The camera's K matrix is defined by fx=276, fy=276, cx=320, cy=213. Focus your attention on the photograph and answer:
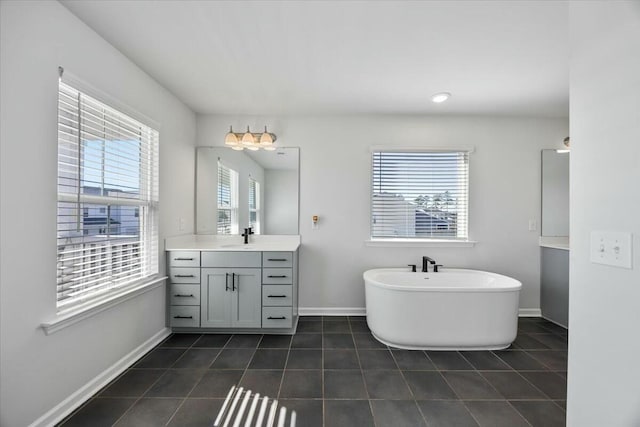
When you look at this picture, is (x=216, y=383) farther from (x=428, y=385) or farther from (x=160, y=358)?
(x=428, y=385)

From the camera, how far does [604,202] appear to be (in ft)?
3.19

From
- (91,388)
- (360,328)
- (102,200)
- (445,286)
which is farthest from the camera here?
(445,286)

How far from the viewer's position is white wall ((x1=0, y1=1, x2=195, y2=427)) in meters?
1.38

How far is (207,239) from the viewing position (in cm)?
339

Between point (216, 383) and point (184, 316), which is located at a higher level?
point (184, 316)

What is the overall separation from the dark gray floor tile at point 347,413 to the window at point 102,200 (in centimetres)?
176

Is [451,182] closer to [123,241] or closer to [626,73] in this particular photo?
[626,73]

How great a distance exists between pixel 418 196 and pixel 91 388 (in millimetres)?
3477

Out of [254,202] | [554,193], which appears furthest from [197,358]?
[554,193]

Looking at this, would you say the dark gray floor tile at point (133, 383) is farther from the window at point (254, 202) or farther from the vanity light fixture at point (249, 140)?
the vanity light fixture at point (249, 140)

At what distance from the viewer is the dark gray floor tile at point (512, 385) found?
1.92 meters

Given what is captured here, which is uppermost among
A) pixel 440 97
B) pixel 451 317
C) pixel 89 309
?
pixel 440 97

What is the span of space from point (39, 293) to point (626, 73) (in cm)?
279

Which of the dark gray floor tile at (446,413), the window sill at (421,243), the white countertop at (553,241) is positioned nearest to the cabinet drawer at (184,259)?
the window sill at (421,243)
